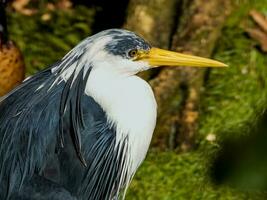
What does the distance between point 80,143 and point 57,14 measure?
2.89 m

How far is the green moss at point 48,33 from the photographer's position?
16.0 ft

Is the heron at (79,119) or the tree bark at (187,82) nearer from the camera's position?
the heron at (79,119)

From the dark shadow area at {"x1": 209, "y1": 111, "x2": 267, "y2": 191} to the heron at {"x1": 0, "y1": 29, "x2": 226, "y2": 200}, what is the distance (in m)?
1.58

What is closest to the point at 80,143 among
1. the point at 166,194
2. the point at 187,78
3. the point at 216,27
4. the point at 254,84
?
the point at 166,194

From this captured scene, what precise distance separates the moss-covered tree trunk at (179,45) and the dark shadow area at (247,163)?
3.09 metres

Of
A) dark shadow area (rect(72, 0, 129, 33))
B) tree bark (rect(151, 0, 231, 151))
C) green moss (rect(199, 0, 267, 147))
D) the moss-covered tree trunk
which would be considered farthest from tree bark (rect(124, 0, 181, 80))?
dark shadow area (rect(72, 0, 129, 33))

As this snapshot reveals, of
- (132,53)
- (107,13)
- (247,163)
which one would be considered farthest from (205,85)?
(247,163)

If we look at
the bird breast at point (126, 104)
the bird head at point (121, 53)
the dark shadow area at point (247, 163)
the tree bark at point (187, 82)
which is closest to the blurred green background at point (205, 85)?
the tree bark at point (187, 82)

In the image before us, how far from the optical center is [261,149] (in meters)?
0.99

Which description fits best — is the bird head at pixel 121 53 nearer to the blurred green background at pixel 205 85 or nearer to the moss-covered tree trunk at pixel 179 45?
the blurred green background at pixel 205 85

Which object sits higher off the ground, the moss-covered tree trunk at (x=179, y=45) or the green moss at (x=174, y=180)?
the moss-covered tree trunk at (x=179, y=45)

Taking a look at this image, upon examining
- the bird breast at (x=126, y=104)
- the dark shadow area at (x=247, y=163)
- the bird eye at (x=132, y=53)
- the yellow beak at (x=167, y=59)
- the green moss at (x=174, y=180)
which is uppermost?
the dark shadow area at (x=247, y=163)

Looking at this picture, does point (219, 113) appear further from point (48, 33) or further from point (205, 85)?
point (48, 33)

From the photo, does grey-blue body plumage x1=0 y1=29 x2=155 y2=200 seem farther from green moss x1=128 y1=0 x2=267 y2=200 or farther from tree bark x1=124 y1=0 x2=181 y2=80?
tree bark x1=124 y1=0 x2=181 y2=80
